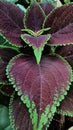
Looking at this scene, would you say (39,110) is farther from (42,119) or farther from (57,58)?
(57,58)

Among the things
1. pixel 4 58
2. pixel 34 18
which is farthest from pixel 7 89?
pixel 34 18

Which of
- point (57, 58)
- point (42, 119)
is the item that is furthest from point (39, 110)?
point (57, 58)

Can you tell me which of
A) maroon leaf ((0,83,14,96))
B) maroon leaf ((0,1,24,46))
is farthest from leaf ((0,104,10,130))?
maroon leaf ((0,1,24,46))

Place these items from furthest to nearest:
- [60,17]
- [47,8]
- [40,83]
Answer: [47,8] → [60,17] → [40,83]

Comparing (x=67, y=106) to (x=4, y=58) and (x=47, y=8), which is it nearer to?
(x=4, y=58)

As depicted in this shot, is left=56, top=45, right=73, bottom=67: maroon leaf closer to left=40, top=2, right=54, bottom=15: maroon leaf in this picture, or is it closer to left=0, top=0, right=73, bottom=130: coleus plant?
left=0, top=0, right=73, bottom=130: coleus plant

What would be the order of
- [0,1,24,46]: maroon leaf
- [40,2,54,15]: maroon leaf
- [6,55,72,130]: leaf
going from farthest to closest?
[40,2,54,15]: maroon leaf → [0,1,24,46]: maroon leaf → [6,55,72,130]: leaf

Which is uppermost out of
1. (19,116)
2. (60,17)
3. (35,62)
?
(60,17)
